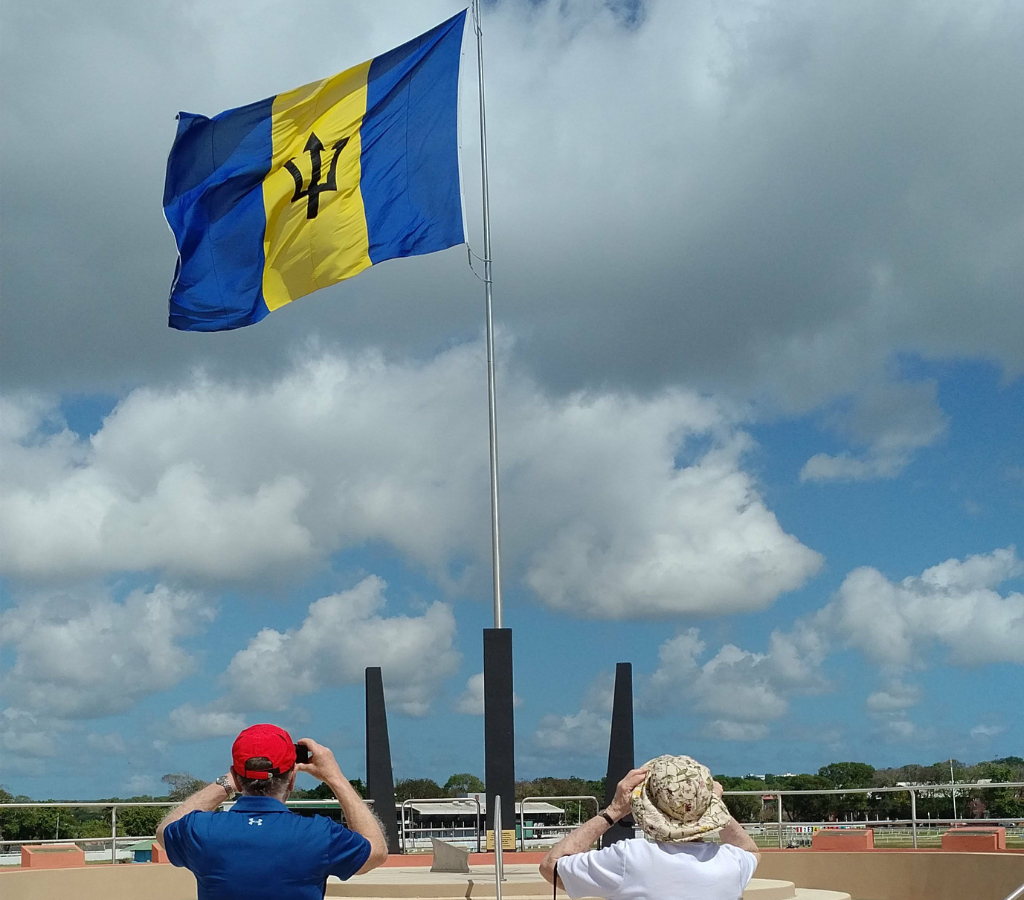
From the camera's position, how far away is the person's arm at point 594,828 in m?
4.12

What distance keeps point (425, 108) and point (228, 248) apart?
3075 millimetres

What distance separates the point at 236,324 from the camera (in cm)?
→ 1544

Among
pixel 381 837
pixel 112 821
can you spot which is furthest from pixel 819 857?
pixel 381 837

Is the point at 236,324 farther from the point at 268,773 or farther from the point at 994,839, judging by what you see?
the point at 268,773

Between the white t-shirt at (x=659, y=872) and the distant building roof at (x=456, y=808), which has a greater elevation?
the white t-shirt at (x=659, y=872)

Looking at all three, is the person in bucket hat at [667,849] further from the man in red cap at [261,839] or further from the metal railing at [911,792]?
the metal railing at [911,792]

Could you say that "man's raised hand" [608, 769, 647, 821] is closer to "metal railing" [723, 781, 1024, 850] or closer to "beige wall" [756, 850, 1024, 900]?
"metal railing" [723, 781, 1024, 850]

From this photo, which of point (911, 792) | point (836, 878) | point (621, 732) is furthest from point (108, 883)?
point (911, 792)

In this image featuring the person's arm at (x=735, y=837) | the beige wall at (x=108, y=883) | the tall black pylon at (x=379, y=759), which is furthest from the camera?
the tall black pylon at (x=379, y=759)

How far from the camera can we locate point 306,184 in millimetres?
15453

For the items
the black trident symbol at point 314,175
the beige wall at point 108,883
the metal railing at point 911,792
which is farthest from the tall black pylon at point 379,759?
the black trident symbol at point 314,175

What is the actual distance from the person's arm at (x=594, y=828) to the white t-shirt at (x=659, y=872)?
0.08 metres

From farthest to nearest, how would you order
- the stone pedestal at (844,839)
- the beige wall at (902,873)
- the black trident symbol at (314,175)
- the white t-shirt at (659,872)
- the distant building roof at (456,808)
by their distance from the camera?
the distant building roof at (456,808), the stone pedestal at (844,839), the black trident symbol at (314,175), the beige wall at (902,873), the white t-shirt at (659,872)

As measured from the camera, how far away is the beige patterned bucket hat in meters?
4.00
